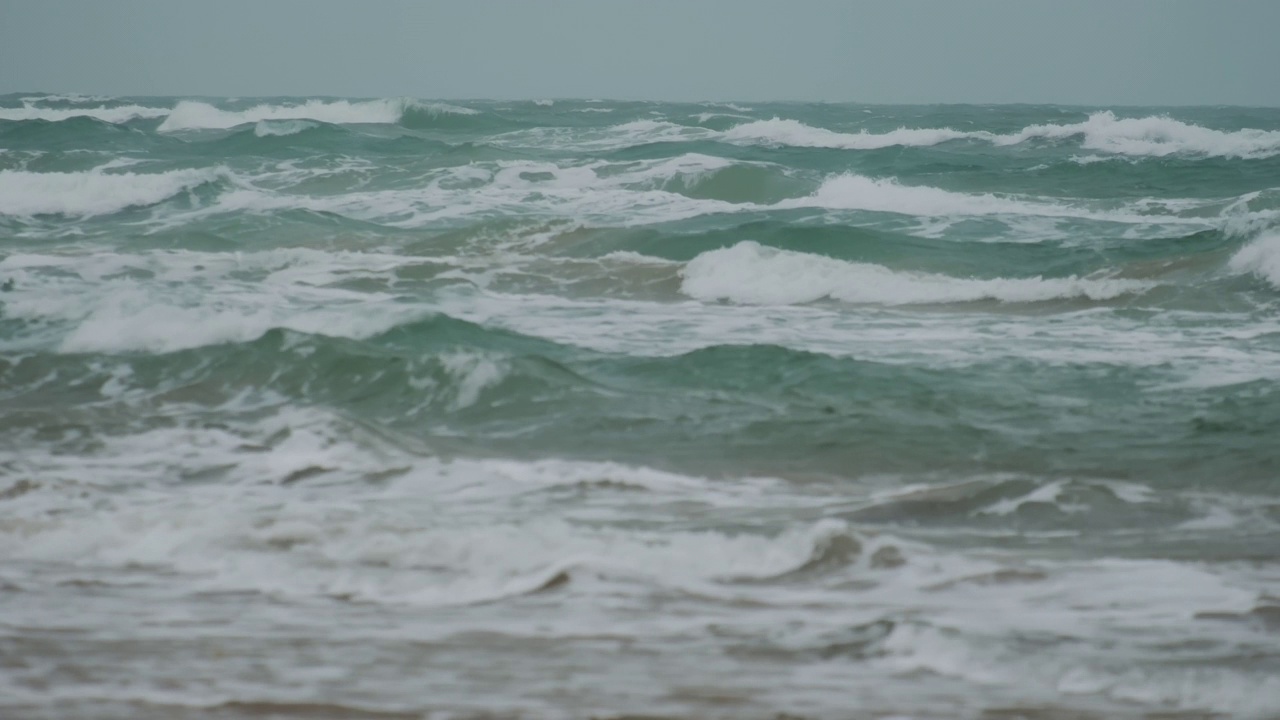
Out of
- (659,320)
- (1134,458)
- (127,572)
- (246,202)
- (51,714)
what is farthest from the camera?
(246,202)

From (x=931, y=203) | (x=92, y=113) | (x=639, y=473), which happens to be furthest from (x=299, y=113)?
(x=639, y=473)

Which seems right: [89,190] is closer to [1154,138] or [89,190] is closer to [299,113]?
[299,113]

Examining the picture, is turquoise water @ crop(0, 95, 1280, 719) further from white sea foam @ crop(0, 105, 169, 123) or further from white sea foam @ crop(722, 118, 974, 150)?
white sea foam @ crop(0, 105, 169, 123)

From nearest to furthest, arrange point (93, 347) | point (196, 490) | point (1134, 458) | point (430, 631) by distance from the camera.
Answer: point (430, 631)
point (196, 490)
point (1134, 458)
point (93, 347)

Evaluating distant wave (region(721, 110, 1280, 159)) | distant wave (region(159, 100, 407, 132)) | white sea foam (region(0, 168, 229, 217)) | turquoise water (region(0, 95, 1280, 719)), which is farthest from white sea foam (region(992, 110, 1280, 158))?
white sea foam (region(0, 168, 229, 217))

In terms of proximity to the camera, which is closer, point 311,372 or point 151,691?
point 151,691

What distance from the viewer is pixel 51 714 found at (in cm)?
338

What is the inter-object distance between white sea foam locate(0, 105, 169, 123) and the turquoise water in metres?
25.4

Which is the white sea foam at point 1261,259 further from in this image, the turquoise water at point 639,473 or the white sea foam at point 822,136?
the white sea foam at point 822,136

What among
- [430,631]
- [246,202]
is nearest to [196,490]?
[430,631]

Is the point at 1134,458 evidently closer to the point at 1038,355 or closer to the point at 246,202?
the point at 1038,355

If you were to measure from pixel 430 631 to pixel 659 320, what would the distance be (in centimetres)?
721

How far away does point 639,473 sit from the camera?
6.18m

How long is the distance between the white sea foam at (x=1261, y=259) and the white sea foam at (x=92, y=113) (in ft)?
107
